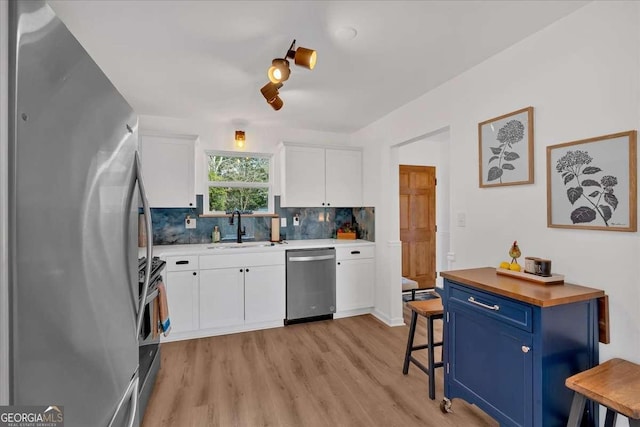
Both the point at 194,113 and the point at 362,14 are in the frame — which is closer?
the point at 362,14

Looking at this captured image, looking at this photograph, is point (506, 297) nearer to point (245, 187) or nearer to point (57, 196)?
point (57, 196)

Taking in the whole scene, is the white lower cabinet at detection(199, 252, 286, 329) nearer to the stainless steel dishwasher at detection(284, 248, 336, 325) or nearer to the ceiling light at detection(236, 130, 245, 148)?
the stainless steel dishwasher at detection(284, 248, 336, 325)

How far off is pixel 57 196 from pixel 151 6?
1553 mm

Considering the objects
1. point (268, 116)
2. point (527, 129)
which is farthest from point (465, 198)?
point (268, 116)

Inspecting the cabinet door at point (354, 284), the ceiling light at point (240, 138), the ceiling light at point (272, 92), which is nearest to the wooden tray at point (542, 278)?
the ceiling light at point (272, 92)

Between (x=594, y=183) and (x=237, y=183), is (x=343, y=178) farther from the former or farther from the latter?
(x=594, y=183)

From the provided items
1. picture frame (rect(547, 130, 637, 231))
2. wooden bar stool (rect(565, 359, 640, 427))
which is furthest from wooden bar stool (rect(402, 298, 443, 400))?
picture frame (rect(547, 130, 637, 231))

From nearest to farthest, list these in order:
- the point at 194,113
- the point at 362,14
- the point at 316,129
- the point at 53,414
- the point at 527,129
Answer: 1. the point at 53,414
2. the point at 362,14
3. the point at 527,129
4. the point at 194,113
5. the point at 316,129

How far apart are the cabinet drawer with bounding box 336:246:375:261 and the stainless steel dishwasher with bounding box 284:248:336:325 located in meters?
0.09

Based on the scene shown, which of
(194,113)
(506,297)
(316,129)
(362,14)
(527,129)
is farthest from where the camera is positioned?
(316,129)

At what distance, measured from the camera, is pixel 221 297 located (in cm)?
328

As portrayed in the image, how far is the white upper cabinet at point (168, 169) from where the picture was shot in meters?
3.28

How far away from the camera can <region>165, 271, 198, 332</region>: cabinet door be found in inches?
122

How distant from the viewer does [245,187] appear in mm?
4070
